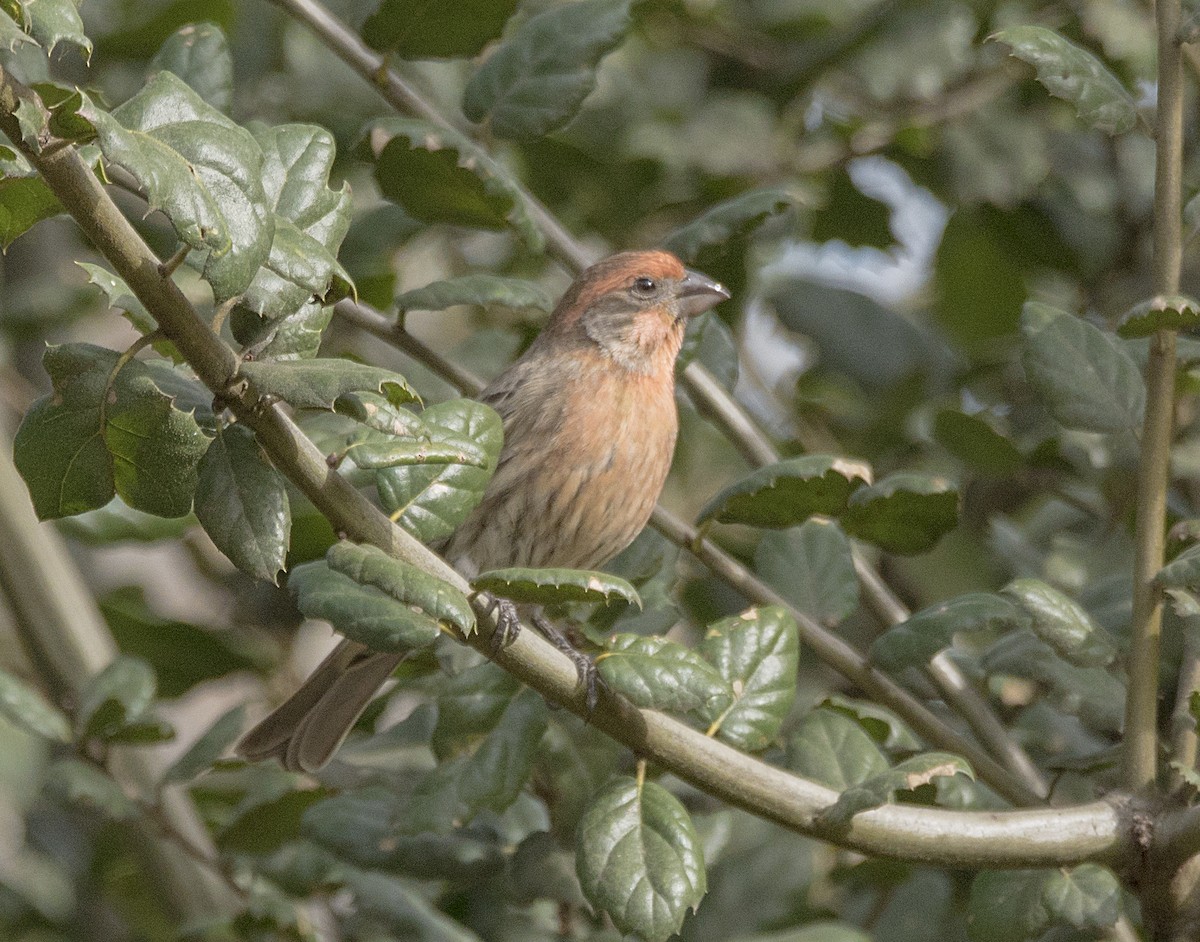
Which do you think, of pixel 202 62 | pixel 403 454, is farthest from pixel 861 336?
pixel 403 454

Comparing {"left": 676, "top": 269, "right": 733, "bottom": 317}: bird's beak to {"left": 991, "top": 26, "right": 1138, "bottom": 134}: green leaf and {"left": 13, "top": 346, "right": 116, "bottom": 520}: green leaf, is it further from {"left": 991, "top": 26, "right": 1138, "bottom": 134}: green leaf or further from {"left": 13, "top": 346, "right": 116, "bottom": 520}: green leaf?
{"left": 13, "top": 346, "right": 116, "bottom": 520}: green leaf

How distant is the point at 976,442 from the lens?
3.64m

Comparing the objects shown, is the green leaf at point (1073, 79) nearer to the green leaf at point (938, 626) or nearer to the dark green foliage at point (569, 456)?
the dark green foliage at point (569, 456)

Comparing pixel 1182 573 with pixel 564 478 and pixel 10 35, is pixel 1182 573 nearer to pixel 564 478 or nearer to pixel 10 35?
pixel 564 478

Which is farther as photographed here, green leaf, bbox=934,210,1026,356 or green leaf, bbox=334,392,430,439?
green leaf, bbox=934,210,1026,356

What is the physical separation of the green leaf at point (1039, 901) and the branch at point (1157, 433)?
0.53 feet

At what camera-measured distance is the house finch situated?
357cm

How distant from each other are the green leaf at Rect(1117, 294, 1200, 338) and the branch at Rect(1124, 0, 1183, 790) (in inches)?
3.6

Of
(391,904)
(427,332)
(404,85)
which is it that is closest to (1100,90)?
(404,85)

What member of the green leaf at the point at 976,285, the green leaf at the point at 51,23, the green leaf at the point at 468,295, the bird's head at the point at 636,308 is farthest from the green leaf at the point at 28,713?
the green leaf at the point at 976,285

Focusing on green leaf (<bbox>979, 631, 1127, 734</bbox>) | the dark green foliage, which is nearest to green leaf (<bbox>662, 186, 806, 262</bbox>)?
the dark green foliage

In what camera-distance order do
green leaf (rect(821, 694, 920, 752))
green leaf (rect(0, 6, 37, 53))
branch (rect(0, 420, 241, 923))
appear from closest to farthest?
1. green leaf (rect(0, 6, 37, 53))
2. green leaf (rect(821, 694, 920, 752))
3. branch (rect(0, 420, 241, 923))

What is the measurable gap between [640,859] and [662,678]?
31 cm

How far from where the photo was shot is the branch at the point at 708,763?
1913mm
